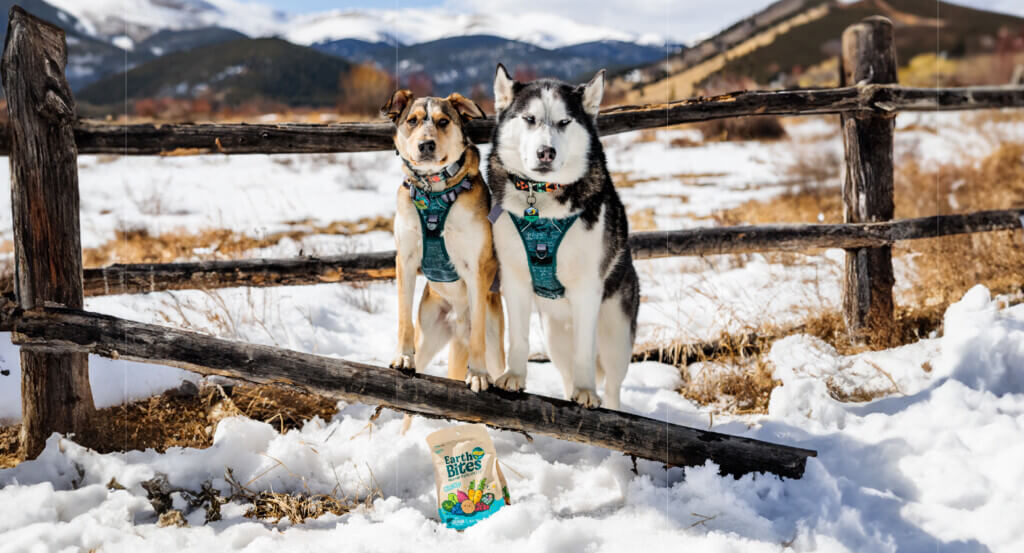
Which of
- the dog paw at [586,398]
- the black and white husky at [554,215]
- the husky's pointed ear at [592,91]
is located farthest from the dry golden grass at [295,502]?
the husky's pointed ear at [592,91]

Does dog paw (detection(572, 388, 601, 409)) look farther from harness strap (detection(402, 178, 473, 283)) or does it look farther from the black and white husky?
harness strap (detection(402, 178, 473, 283))

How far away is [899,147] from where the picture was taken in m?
13.8

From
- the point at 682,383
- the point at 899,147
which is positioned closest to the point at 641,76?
the point at 899,147

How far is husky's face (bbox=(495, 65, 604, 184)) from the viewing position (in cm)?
261

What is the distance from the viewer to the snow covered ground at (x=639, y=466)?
2.64 meters

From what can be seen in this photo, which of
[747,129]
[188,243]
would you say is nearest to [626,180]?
[747,129]

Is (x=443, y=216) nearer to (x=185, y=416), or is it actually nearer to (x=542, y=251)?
(x=542, y=251)

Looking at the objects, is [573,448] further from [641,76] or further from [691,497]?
[641,76]

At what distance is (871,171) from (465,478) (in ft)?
12.3

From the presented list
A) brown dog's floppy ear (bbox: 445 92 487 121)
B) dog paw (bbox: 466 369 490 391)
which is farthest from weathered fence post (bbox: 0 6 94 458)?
dog paw (bbox: 466 369 490 391)

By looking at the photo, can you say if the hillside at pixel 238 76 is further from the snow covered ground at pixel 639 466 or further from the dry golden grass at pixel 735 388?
the dry golden grass at pixel 735 388

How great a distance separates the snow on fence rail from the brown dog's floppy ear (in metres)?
0.96

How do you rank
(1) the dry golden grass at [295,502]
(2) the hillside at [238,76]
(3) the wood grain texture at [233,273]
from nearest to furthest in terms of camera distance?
1. (1) the dry golden grass at [295,502]
2. (3) the wood grain texture at [233,273]
3. (2) the hillside at [238,76]

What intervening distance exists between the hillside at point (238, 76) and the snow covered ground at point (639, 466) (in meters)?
15.1
